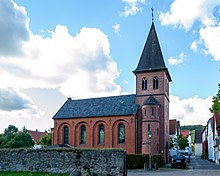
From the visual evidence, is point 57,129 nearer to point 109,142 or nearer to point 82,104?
point 82,104

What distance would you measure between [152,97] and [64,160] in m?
29.8

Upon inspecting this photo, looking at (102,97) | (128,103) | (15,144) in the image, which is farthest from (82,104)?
(15,144)

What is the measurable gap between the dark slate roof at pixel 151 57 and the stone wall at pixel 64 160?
31469mm

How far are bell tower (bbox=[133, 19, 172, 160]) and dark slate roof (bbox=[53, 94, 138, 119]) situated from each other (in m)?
2.05

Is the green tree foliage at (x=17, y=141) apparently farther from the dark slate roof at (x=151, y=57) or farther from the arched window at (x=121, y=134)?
the dark slate roof at (x=151, y=57)

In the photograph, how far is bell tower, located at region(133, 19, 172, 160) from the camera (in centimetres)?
5084

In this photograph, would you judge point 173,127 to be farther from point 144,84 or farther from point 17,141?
point 17,141

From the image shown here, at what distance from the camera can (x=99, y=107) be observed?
58.0 metres

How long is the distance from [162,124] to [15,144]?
89.9 feet

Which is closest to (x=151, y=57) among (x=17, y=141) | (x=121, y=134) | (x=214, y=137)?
(x=121, y=134)

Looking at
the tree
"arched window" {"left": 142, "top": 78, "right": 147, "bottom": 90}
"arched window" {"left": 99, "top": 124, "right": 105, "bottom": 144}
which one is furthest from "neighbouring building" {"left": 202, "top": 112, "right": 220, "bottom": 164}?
the tree

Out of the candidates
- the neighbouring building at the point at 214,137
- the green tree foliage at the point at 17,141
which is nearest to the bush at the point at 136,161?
the neighbouring building at the point at 214,137

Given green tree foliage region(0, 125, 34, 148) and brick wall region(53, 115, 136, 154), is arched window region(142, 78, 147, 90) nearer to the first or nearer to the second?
brick wall region(53, 115, 136, 154)

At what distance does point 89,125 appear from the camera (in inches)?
2243
